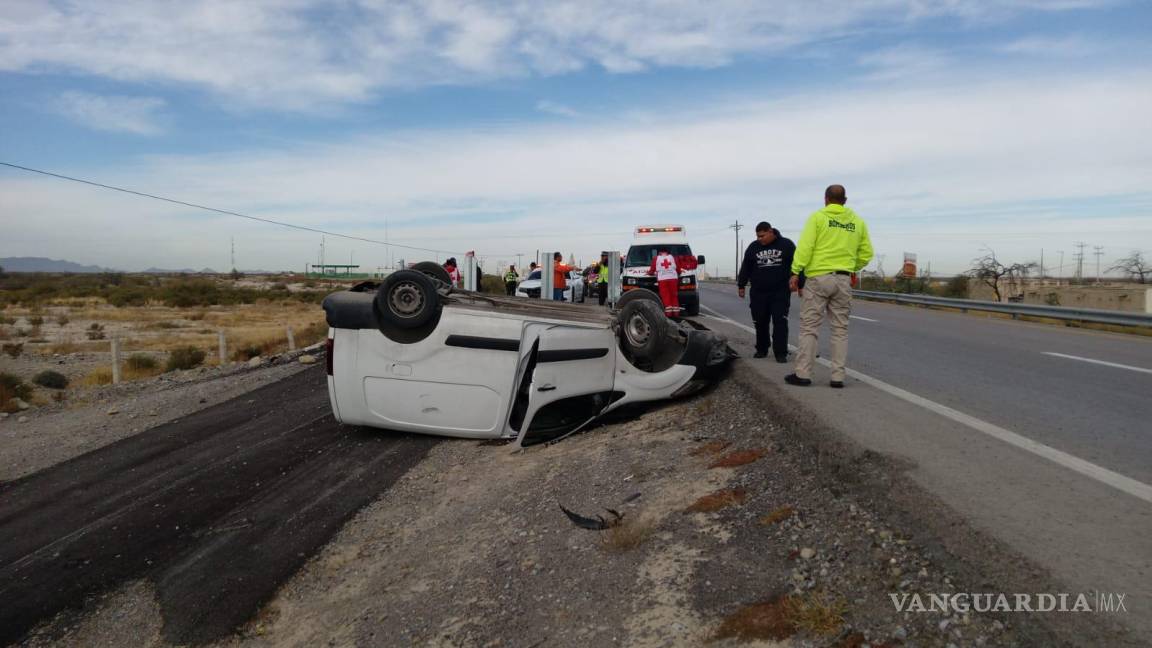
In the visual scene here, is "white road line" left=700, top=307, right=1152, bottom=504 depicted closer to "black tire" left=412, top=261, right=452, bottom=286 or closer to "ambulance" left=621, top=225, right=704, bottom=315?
"black tire" left=412, top=261, right=452, bottom=286

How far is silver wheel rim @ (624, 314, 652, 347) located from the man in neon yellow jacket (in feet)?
4.67

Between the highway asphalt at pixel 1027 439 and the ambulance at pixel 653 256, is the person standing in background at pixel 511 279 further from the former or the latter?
the highway asphalt at pixel 1027 439

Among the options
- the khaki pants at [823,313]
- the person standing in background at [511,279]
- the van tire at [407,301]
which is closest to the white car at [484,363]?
the van tire at [407,301]

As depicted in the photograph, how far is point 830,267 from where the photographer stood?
266 inches

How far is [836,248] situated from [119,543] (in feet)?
20.8

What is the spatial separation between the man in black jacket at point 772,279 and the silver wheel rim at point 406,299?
3664mm

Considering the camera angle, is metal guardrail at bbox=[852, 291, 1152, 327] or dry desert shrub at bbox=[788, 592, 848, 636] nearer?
dry desert shrub at bbox=[788, 592, 848, 636]

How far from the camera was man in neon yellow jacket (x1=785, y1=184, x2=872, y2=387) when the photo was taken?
673 cm

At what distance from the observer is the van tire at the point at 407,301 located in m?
6.96

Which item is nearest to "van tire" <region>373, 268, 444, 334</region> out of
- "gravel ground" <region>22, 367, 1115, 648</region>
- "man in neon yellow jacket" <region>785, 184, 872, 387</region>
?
"gravel ground" <region>22, 367, 1115, 648</region>

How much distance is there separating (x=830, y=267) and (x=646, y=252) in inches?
550

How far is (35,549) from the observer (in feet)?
18.6

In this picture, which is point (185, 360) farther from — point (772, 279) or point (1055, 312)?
point (1055, 312)

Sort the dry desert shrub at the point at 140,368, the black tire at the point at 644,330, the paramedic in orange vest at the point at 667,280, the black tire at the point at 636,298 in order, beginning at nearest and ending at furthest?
1. the black tire at the point at 644,330
2. the black tire at the point at 636,298
3. the paramedic in orange vest at the point at 667,280
4. the dry desert shrub at the point at 140,368
